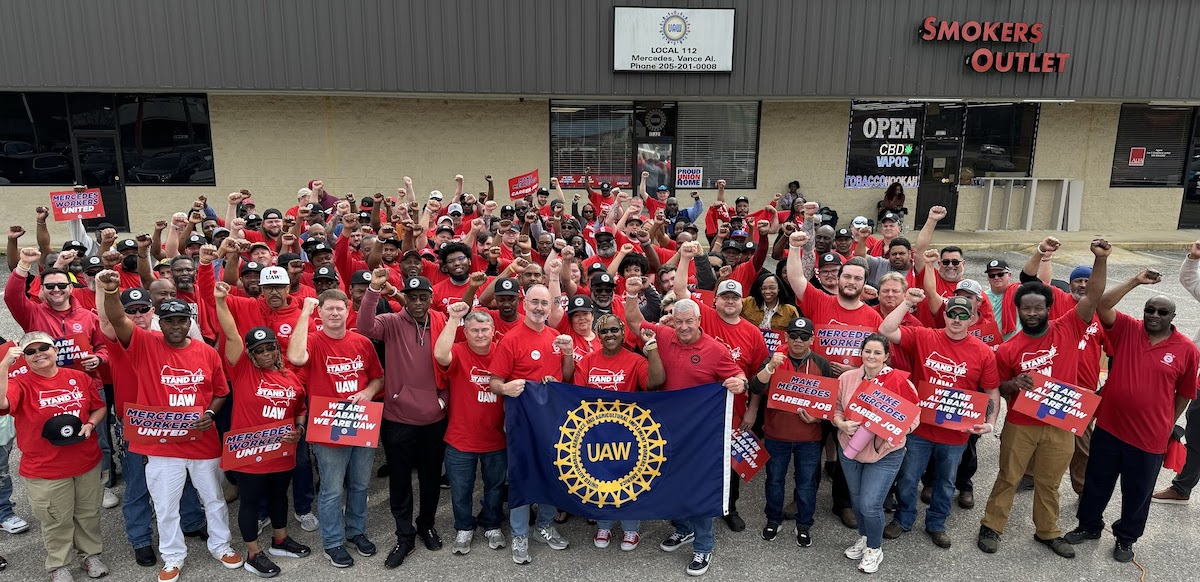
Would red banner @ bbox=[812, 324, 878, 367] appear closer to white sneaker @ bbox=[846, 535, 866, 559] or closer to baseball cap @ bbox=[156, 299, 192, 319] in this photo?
white sneaker @ bbox=[846, 535, 866, 559]

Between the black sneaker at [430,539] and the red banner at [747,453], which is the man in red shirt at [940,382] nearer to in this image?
the red banner at [747,453]

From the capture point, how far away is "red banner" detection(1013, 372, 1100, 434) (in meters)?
5.23

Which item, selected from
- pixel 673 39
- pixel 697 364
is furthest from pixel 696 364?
pixel 673 39

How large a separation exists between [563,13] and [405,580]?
12.8 m

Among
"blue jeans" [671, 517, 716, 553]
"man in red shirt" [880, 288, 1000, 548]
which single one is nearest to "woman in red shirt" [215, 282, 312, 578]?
"blue jeans" [671, 517, 716, 553]

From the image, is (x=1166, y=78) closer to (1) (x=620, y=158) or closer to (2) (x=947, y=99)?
(2) (x=947, y=99)

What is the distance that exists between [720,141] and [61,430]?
49.5 feet

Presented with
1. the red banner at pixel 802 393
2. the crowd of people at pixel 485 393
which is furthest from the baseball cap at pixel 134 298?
the red banner at pixel 802 393

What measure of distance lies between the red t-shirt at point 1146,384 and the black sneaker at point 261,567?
6.06m

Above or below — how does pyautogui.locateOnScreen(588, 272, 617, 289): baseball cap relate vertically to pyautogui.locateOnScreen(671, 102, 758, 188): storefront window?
below

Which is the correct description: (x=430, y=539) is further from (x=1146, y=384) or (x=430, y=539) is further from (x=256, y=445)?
(x=1146, y=384)

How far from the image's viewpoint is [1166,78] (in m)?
17.0

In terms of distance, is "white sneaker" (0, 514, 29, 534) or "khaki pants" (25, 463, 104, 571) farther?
→ "white sneaker" (0, 514, 29, 534)

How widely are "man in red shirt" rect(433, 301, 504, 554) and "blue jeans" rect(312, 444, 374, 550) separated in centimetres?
62
